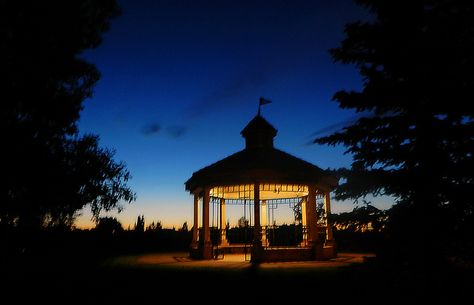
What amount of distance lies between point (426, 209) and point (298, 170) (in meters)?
10.5

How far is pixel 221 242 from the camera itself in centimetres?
2377

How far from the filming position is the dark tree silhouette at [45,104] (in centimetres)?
1227

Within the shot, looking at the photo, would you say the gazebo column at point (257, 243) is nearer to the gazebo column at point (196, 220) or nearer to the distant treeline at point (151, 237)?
the distant treeline at point (151, 237)

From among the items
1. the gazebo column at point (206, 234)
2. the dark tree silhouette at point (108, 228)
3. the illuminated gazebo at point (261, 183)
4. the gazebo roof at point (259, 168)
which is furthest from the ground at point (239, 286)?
the dark tree silhouette at point (108, 228)

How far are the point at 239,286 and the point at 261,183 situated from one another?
28.3ft

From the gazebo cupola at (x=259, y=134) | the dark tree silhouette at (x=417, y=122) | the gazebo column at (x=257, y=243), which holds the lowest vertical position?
the gazebo column at (x=257, y=243)

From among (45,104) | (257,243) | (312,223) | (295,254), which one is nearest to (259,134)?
(312,223)

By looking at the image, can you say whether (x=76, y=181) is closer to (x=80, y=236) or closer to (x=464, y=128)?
(x=80, y=236)

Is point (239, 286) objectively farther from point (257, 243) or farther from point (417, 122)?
point (257, 243)

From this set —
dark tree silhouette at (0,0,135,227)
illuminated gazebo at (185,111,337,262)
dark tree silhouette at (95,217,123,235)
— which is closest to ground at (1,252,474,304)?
dark tree silhouette at (0,0,135,227)

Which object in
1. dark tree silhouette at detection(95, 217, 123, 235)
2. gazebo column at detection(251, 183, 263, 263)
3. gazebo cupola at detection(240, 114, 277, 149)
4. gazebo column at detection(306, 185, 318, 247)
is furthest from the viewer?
dark tree silhouette at detection(95, 217, 123, 235)

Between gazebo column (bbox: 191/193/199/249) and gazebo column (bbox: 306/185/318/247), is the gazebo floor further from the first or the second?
gazebo column (bbox: 191/193/199/249)

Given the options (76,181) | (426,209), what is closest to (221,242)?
(76,181)

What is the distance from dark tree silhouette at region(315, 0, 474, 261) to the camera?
791cm
